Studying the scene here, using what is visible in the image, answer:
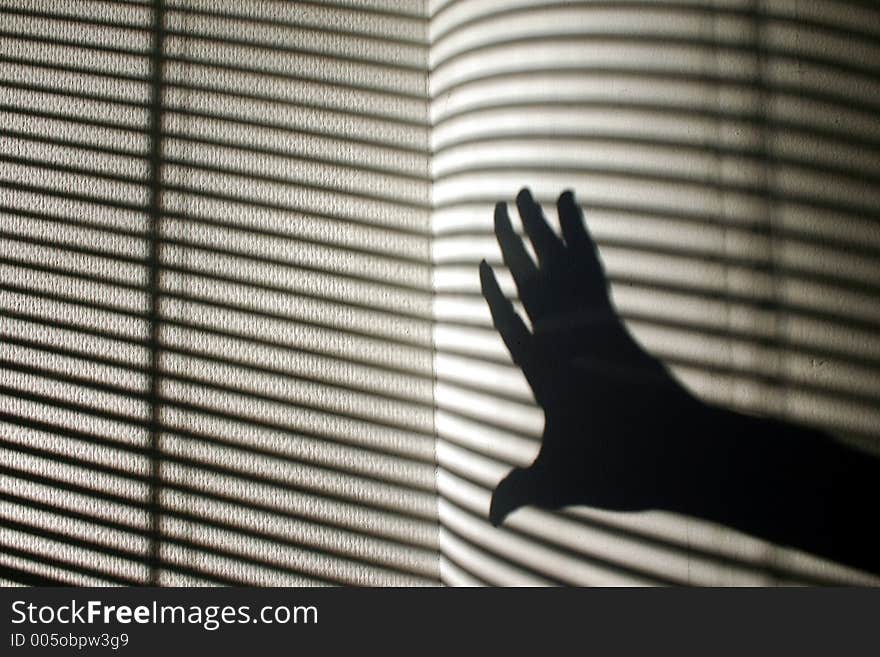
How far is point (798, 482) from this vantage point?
3.55 ft

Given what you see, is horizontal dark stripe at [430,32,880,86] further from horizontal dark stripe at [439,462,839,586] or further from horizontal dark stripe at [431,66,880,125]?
horizontal dark stripe at [439,462,839,586]

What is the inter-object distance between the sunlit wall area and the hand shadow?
0.10 feet

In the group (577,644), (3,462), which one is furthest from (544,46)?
(3,462)

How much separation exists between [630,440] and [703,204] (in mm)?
445

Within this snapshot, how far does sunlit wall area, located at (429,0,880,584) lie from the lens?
1075 millimetres

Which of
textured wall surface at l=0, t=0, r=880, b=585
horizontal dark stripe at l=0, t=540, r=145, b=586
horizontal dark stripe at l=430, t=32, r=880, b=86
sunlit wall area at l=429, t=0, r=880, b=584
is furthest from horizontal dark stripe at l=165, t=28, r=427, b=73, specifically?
horizontal dark stripe at l=0, t=540, r=145, b=586

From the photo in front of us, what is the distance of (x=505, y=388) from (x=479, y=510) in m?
0.29

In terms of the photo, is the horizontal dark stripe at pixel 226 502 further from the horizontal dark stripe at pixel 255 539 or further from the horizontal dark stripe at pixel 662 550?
the horizontal dark stripe at pixel 662 550

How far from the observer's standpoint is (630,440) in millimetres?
1211

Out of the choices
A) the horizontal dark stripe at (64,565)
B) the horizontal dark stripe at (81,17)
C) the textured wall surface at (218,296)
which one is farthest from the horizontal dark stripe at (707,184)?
the horizontal dark stripe at (64,565)

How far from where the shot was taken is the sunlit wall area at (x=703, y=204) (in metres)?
1.08

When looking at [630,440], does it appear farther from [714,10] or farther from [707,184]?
[714,10]

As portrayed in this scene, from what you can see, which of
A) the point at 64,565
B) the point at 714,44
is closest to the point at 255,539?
the point at 64,565

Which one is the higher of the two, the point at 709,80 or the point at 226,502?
the point at 709,80
